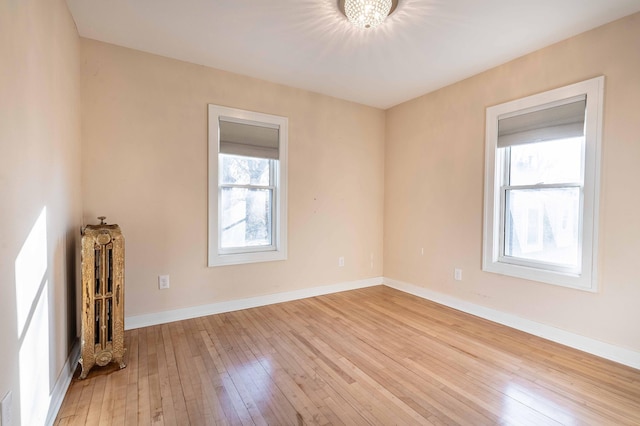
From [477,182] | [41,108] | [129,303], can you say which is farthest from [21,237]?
[477,182]

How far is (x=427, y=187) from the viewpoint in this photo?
12.4 ft

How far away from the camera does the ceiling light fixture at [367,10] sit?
201cm

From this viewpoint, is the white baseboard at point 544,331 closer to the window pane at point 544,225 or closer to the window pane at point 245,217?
the window pane at point 544,225

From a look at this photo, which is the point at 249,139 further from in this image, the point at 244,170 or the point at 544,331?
the point at 544,331

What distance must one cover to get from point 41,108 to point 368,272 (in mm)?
3838

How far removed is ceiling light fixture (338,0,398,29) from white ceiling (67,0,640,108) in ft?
0.30

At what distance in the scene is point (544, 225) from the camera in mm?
2777

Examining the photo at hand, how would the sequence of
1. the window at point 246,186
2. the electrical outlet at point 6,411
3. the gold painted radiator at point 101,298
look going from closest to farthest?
the electrical outlet at point 6,411 → the gold painted radiator at point 101,298 → the window at point 246,186

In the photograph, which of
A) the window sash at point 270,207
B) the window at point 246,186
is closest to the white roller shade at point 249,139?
the window at point 246,186

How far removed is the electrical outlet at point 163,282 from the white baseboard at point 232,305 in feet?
0.83

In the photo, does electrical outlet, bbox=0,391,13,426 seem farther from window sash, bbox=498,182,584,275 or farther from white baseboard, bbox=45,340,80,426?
window sash, bbox=498,182,584,275

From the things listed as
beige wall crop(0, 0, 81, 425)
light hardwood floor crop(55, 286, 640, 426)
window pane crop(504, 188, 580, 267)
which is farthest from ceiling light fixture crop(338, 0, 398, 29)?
light hardwood floor crop(55, 286, 640, 426)

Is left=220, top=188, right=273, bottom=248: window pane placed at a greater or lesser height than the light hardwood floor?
greater

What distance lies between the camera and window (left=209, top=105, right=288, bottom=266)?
313 cm
